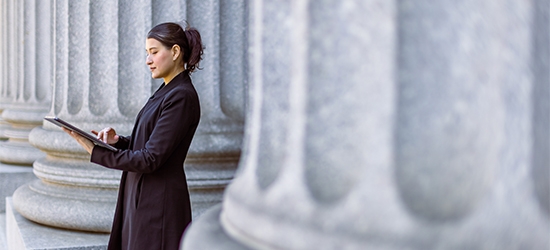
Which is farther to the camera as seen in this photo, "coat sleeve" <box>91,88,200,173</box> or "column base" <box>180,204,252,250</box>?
"coat sleeve" <box>91,88,200,173</box>

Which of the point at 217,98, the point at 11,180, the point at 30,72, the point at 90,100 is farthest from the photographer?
the point at 30,72

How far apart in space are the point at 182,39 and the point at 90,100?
9.09 feet

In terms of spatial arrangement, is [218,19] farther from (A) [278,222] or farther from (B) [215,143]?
(A) [278,222]

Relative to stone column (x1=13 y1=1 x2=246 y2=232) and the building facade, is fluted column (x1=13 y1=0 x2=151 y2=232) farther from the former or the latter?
the building facade

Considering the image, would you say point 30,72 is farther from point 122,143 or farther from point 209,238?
point 209,238

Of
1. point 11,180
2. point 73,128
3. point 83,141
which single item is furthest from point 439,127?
point 11,180

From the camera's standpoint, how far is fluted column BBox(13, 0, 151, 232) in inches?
281

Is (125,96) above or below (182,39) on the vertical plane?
below

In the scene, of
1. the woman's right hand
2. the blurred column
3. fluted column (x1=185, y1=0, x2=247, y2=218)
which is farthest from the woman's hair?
the blurred column

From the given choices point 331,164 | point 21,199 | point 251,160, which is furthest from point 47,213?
point 331,164

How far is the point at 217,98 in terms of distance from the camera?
7.18 metres

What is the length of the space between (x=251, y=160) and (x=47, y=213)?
18.4 feet

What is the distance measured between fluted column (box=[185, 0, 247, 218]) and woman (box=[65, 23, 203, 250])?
181cm

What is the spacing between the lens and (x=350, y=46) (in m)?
2.02
